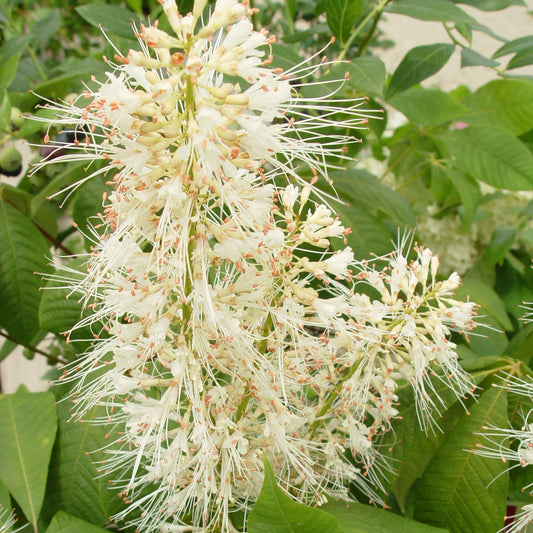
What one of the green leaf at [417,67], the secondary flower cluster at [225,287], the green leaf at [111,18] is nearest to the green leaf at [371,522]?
the secondary flower cluster at [225,287]

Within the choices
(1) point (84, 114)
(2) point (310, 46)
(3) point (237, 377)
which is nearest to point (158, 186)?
(1) point (84, 114)

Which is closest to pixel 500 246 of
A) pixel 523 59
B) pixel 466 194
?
pixel 466 194

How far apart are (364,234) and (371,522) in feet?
1.34

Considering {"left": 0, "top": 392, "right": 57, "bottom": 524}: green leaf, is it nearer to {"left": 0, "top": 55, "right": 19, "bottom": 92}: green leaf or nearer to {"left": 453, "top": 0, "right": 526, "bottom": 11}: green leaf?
{"left": 0, "top": 55, "right": 19, "bottom": 92}: green leaf

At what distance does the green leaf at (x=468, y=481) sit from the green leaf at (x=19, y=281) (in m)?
0.66

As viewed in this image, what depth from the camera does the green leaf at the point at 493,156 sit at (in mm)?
1051

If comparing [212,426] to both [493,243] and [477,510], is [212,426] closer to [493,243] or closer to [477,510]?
[477,510]

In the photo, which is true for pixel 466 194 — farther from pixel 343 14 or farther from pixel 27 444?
pixel 27 444

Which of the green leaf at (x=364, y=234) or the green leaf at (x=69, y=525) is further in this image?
the green leaf at (x=364, y=234)

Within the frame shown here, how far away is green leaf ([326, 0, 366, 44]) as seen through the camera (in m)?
0.89

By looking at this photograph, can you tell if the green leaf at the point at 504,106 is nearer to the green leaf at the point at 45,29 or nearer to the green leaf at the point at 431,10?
the green leaf at the point at 431,10

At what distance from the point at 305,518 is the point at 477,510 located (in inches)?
11.6

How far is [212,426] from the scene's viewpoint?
604 mm

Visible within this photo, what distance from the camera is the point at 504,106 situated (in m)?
1.16
